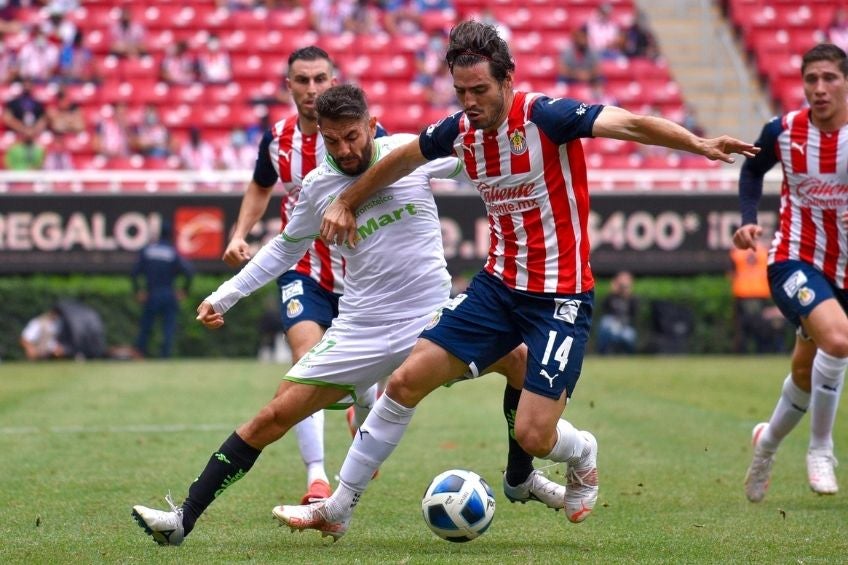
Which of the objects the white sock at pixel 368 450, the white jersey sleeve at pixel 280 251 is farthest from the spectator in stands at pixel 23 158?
the white sock at pixel 368 450

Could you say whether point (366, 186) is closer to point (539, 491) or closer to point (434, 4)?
point (539, 491)

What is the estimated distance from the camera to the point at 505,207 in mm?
6227

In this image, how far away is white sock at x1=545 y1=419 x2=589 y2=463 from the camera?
6266 mm

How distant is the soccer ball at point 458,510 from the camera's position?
6.05 m

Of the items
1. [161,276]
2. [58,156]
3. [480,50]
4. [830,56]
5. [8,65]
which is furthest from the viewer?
[8,65]

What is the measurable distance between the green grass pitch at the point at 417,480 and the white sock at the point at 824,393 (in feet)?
1.23

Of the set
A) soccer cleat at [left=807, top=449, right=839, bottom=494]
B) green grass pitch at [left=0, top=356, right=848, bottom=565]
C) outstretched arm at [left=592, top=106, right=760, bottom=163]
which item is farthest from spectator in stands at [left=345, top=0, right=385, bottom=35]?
outstretched arm at [left=592, top=106, right=760, bottom=163]

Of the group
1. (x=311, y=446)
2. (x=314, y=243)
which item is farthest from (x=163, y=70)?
(x=311, y=446)

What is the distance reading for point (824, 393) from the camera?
7672 mm

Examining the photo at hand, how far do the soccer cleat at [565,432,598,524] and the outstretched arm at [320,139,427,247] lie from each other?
4.84 ft

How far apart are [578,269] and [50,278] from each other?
52.3 ft

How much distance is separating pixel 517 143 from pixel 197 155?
56.6 feet

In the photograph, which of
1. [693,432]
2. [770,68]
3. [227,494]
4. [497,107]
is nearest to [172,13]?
[770,68]

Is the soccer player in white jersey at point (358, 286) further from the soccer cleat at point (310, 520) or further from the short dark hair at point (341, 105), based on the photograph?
the soccer cleat at point (310, 520)
